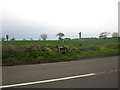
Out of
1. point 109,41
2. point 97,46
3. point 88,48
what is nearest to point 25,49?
point 88,48

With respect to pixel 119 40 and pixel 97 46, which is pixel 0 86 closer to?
pixel 97 46

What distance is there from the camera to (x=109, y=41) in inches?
539

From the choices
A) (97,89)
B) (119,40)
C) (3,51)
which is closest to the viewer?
(97,89)

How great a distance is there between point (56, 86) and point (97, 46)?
35.6 feet

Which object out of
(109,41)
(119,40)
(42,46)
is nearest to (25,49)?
(42,46)

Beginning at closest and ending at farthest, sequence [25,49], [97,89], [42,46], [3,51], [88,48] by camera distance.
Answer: [97,89]
[3,51]
[25,49]
[42,46]
[88,48]

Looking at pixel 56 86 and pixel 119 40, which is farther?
pixel 119 40

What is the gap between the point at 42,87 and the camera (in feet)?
9.35

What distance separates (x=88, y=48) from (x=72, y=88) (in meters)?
9.67

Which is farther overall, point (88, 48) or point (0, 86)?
point (88, 48)

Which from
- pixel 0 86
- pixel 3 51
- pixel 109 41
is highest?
pixel 109 41

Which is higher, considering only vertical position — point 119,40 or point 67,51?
point 119,40

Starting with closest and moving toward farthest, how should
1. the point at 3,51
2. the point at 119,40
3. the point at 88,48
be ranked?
the point at 3,51
the point at 88,48
the point at 119,40

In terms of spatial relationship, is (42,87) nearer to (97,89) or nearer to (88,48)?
(97,89)
